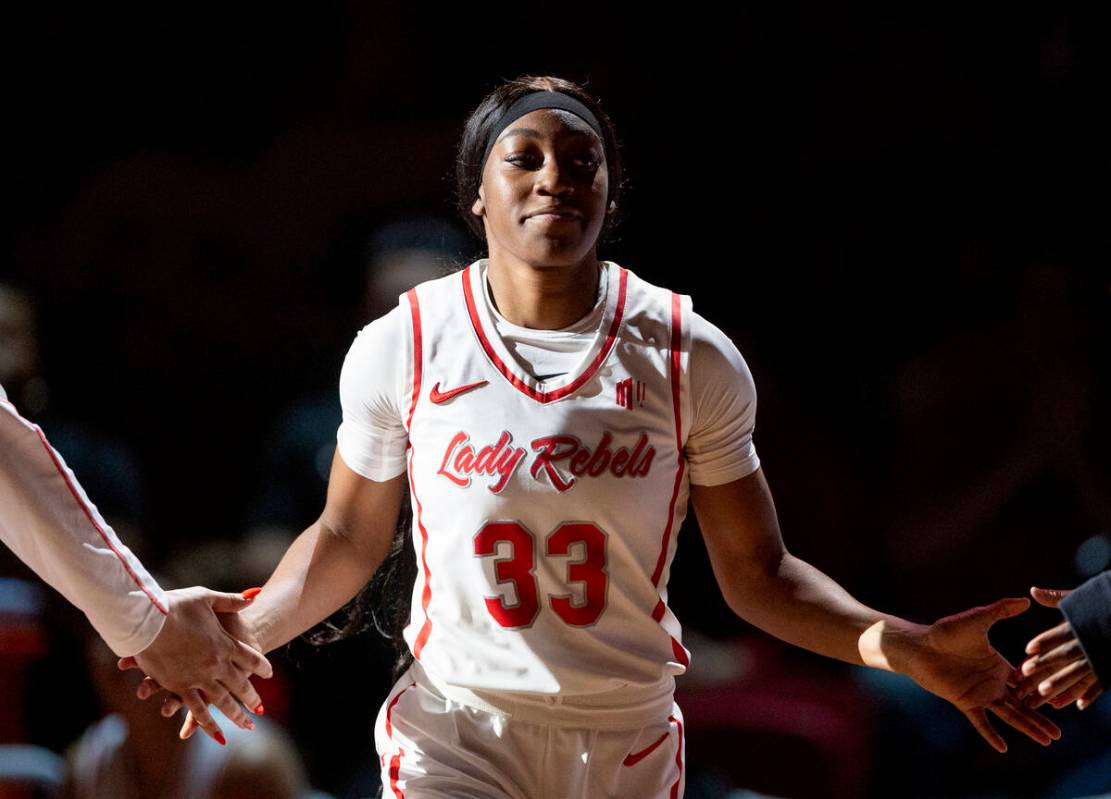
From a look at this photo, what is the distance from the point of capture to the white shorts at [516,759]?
7.44 feet

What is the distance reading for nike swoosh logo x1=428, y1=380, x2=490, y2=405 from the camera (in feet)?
7.73

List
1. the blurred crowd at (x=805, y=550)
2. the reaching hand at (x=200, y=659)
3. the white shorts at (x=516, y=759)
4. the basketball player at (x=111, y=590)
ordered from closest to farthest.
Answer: the white shorts at (x=516, y=759), the basketball player at (x=111, y=590), the reaching hand at (x=200, y=659), the blurred crowd at (x=805, y=550)

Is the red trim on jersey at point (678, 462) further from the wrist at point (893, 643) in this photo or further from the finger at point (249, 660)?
the finger at point (249, 660)

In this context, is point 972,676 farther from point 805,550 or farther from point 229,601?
point 805,550

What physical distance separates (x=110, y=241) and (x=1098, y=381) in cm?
323

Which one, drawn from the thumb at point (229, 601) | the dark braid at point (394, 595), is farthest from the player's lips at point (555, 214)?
the thumb at point (229, 601)

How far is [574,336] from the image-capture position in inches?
95.7

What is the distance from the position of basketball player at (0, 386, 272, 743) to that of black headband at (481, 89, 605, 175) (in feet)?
3.04

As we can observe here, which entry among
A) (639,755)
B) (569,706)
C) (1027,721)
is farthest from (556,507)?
(1027,721)

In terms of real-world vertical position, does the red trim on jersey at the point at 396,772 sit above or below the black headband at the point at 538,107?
below

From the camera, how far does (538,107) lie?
244cm

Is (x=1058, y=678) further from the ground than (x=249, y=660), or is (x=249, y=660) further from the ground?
(x=1058, y=678)

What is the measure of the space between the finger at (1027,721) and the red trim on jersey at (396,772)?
101 centimetres

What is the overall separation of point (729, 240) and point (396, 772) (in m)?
2.76
